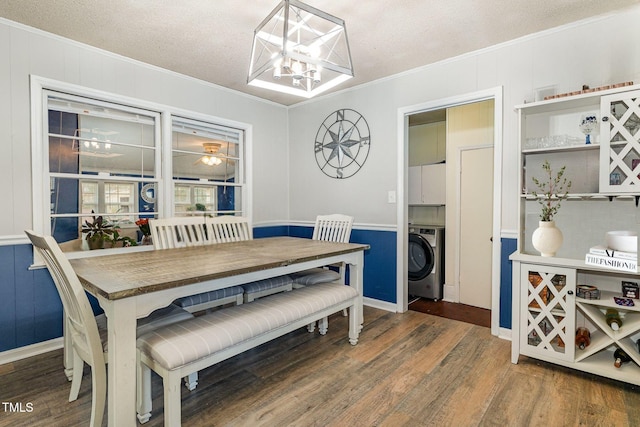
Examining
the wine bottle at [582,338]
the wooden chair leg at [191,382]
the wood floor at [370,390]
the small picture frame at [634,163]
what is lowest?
the wood floor at [370,390]

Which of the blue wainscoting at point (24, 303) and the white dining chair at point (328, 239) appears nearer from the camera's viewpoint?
the blue wainscoting at point (24, 303)

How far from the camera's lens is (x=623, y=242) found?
6.08 ft

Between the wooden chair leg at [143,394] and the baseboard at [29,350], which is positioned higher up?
the wooden chair leg at [143,394]

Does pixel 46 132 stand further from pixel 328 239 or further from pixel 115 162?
pixel 328 239

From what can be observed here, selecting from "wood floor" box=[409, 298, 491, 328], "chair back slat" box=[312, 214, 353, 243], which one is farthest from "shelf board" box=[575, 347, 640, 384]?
"chair back slat" box=[312, 214, 353, 243]

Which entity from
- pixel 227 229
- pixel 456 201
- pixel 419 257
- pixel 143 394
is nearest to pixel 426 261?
pixel 419 257

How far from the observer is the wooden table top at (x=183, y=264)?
60.1 inches

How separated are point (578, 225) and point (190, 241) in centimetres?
308

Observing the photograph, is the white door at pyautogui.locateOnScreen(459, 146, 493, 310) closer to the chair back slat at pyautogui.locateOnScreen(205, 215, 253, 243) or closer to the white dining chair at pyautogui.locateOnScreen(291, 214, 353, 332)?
the white dining chair at pyautogui.locateOnScreen(291, 214, 353, 332)

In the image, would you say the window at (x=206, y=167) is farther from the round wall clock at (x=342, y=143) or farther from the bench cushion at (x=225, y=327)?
the bench cushion at (x=225, y=327)

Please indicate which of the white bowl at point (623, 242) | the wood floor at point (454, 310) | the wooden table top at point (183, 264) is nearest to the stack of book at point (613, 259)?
the white bowl at point (623, 242)

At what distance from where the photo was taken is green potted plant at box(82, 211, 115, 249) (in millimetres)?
2791

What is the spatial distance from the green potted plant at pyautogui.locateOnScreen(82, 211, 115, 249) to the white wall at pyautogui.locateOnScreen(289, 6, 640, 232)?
2.18 metres

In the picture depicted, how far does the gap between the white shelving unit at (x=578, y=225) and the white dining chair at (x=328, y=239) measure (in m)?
1.42
